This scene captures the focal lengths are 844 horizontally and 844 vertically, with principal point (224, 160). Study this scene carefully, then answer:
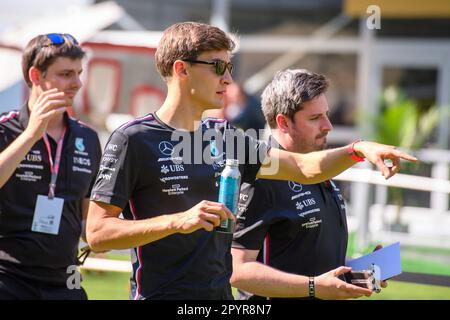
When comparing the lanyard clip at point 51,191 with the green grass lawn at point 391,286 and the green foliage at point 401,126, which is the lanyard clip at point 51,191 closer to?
the green grass lawn at point 391,286

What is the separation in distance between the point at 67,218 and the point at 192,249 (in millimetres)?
1512

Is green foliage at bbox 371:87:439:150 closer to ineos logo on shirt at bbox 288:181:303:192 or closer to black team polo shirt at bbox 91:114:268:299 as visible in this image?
ineos logo on shirt at bbox 288:181:303:192

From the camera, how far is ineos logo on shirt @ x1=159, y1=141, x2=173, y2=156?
350 cm

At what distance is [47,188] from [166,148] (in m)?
1.48

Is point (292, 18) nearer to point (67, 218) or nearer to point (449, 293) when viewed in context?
point (449, 293)

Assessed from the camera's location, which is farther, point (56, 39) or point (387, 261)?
point (56, 39)

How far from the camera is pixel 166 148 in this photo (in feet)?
11.5

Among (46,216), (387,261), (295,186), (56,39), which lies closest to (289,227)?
(295,186)

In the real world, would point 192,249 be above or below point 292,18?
below

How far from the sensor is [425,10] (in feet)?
48.4

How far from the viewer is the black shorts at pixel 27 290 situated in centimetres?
456

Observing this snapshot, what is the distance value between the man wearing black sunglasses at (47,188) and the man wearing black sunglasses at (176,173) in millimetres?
964

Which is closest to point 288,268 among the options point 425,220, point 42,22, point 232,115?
point 232,115

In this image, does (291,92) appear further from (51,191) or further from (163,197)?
(51,191)
